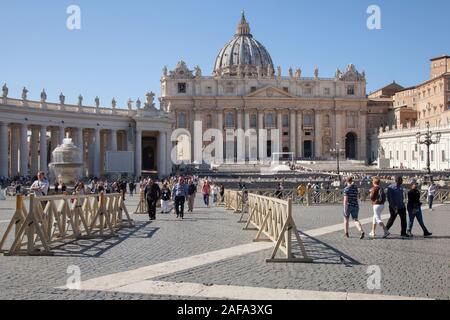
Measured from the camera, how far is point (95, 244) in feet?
46.8

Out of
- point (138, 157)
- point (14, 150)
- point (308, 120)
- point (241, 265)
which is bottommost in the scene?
point (241, 265)

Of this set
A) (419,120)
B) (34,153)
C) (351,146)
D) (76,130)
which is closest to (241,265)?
Result: (34,153)

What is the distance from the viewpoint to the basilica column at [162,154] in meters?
63.1

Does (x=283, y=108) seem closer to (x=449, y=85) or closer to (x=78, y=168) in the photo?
(x=449, y=85)

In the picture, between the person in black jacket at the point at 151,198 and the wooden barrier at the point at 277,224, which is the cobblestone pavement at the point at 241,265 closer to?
the wooden barrier at the point at 277,224

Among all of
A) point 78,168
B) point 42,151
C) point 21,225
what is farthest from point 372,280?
point 42,151

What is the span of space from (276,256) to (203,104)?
328ft

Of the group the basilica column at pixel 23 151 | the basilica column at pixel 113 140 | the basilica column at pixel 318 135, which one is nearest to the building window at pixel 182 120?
the basilica column at pixel 318 135

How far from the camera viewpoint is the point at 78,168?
135 ft

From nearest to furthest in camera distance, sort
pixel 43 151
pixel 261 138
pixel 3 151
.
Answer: pixel 3 151
pixel 43 151
pixel 261 138

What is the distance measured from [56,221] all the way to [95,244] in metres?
1.07

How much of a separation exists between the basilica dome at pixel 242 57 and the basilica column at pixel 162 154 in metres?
76.0

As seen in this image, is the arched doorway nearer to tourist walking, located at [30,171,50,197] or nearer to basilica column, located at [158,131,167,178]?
basilica column, located at [158,131,167,178]

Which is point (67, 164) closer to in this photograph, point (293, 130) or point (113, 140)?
point (113, 140)
